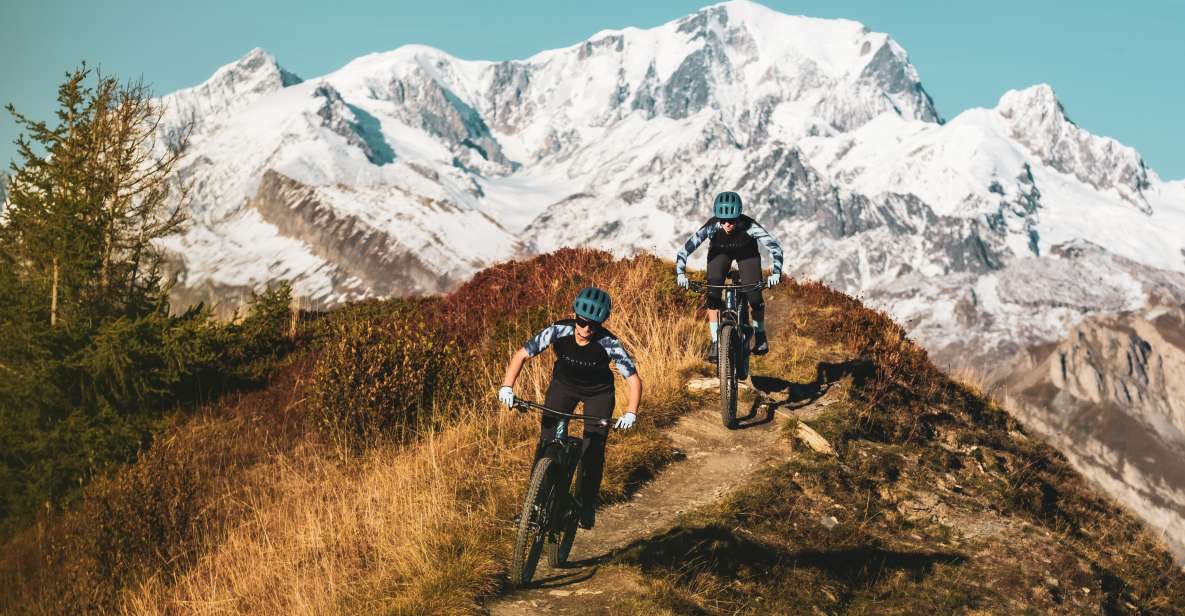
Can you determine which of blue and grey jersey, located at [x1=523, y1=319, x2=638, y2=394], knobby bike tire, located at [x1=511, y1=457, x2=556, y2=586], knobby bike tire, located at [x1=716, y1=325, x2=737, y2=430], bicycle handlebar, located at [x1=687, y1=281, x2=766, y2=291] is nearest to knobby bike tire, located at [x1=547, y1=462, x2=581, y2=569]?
knobby bike tire, located at [x1=511, y1=457, x2=556, y2=586]

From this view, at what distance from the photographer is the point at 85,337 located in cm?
1563

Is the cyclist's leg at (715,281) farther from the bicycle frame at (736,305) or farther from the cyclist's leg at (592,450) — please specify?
the cyclist's leg at (592,450)

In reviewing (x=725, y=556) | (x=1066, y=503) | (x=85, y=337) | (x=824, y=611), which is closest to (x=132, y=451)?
(x=85, y=337)

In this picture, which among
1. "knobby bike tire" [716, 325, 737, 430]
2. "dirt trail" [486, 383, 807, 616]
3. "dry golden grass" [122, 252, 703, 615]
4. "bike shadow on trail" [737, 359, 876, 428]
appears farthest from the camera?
"bike shadow on trail" [737, 359, 876, 428]

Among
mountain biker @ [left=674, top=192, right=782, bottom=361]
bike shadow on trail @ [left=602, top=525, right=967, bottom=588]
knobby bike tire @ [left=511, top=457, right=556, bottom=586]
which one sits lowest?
bike shadow on trail @ [left=602, top=525, right=967, bottom=588]

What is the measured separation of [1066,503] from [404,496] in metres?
9.48

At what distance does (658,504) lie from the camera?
10.1m

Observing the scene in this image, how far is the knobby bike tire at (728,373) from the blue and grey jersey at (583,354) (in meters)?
4.03

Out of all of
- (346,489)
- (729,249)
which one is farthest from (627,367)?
(729,249)

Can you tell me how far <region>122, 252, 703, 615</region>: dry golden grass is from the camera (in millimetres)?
8125

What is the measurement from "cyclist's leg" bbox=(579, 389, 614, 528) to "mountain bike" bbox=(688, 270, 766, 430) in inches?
161

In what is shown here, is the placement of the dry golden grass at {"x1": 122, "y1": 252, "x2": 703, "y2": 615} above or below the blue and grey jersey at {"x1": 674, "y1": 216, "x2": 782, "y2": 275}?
below

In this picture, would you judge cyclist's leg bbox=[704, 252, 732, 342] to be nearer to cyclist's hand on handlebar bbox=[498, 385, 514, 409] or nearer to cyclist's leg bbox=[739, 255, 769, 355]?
cyclist's leg bbox=[739, 255, 769, 355]

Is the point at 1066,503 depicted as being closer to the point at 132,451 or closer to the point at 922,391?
the point at 922,391
